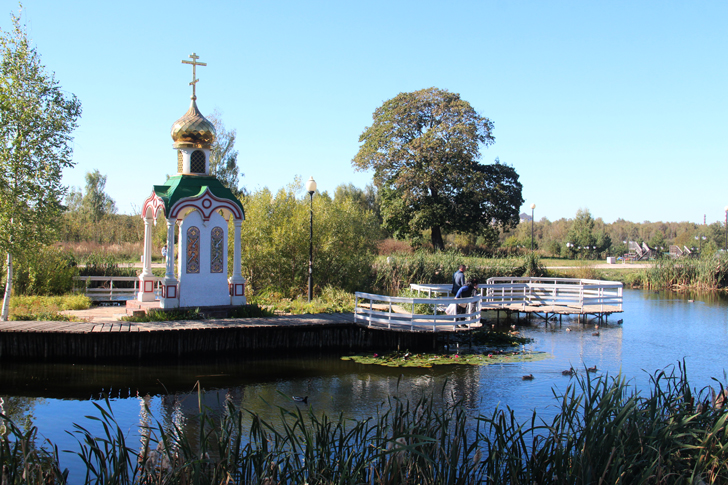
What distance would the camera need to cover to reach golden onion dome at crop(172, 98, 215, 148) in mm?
15586

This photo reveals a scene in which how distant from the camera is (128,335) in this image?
12.5 m

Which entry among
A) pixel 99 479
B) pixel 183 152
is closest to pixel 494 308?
pixel 183 152

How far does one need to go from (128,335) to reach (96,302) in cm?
723

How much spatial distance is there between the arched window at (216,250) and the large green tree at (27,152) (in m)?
3.75

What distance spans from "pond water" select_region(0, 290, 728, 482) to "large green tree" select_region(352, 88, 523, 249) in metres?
21.2

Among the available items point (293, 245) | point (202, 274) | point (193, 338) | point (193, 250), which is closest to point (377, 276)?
point (293, 245)

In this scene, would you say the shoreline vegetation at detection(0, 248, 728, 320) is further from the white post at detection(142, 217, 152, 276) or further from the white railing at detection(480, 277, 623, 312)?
the white railing at detection(480, 277, 623, 312)

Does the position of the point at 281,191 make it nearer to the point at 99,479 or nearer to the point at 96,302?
the point at 96,302

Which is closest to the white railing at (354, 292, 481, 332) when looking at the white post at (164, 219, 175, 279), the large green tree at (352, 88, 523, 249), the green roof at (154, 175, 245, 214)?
the green roof at (154, 175, 245, 214)

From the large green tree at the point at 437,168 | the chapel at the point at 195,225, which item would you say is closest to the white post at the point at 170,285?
the chapel at the point at 195,225

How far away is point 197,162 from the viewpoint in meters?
15.8

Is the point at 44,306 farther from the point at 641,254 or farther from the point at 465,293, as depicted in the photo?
the point at 641,254

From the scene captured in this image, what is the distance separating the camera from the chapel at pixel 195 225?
14.7 meters

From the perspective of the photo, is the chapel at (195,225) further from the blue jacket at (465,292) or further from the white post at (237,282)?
the blue jacket at (465,292)
